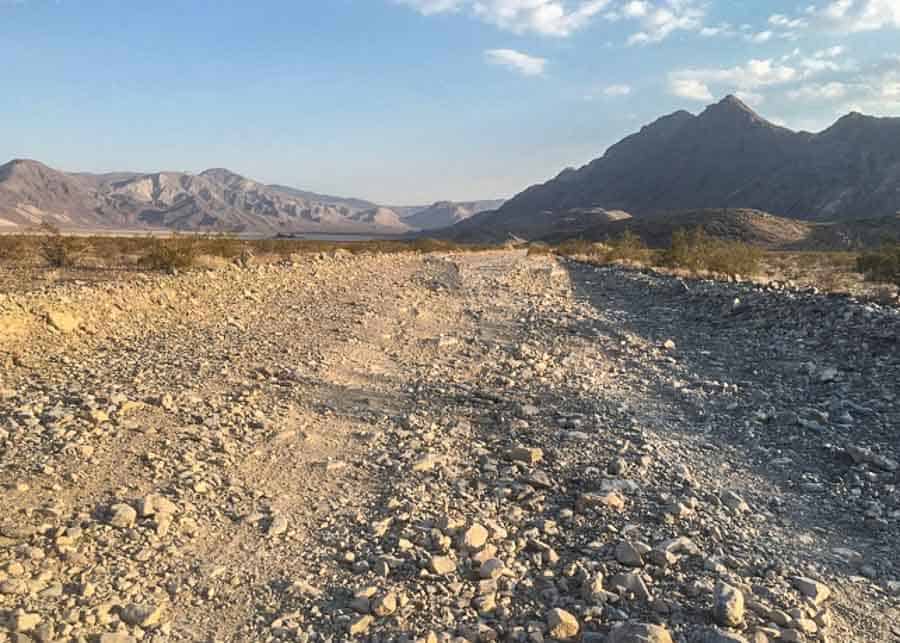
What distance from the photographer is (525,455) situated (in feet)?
16.8

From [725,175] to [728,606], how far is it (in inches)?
6194

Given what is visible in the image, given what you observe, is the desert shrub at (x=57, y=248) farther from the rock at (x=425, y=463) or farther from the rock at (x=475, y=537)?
the rock at (x=475, y=537)

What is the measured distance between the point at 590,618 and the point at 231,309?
847 centimetres

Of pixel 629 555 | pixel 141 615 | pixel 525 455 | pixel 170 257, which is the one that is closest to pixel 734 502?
pixel 629 555

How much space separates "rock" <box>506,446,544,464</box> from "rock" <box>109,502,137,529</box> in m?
2.85

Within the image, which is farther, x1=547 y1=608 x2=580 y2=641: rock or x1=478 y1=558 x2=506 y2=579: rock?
x1=478 y1=558 x2=506 y2=579: rock

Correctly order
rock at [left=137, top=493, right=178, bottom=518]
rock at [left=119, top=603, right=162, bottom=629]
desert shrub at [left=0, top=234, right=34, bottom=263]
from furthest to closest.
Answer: desert shrub at [left=0, top=234, right=34, bottom=263] → rock at [left=137, top=493, right=178, bottom=518] → rock at [left=119, top=603, right=162, bottom=629]

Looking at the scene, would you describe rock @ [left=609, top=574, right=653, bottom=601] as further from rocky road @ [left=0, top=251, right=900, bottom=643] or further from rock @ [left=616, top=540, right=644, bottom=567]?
rock @ [left=616, top=540, right=644, bottom=567]

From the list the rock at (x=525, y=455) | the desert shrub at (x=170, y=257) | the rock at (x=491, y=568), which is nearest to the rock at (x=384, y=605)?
the rock at (x=491, y=568)

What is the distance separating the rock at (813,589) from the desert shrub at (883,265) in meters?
13.5

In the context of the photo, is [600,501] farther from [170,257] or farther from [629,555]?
[170,257]

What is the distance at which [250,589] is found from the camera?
3455mm

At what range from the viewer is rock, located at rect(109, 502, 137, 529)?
3.84 m

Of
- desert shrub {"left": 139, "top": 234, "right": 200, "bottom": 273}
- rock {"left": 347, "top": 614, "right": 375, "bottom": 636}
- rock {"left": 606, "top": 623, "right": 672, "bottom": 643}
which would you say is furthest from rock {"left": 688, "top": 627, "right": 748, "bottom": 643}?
desert shrub {"left": 139, "top": 234, "right": 200, "bottom": 273}
